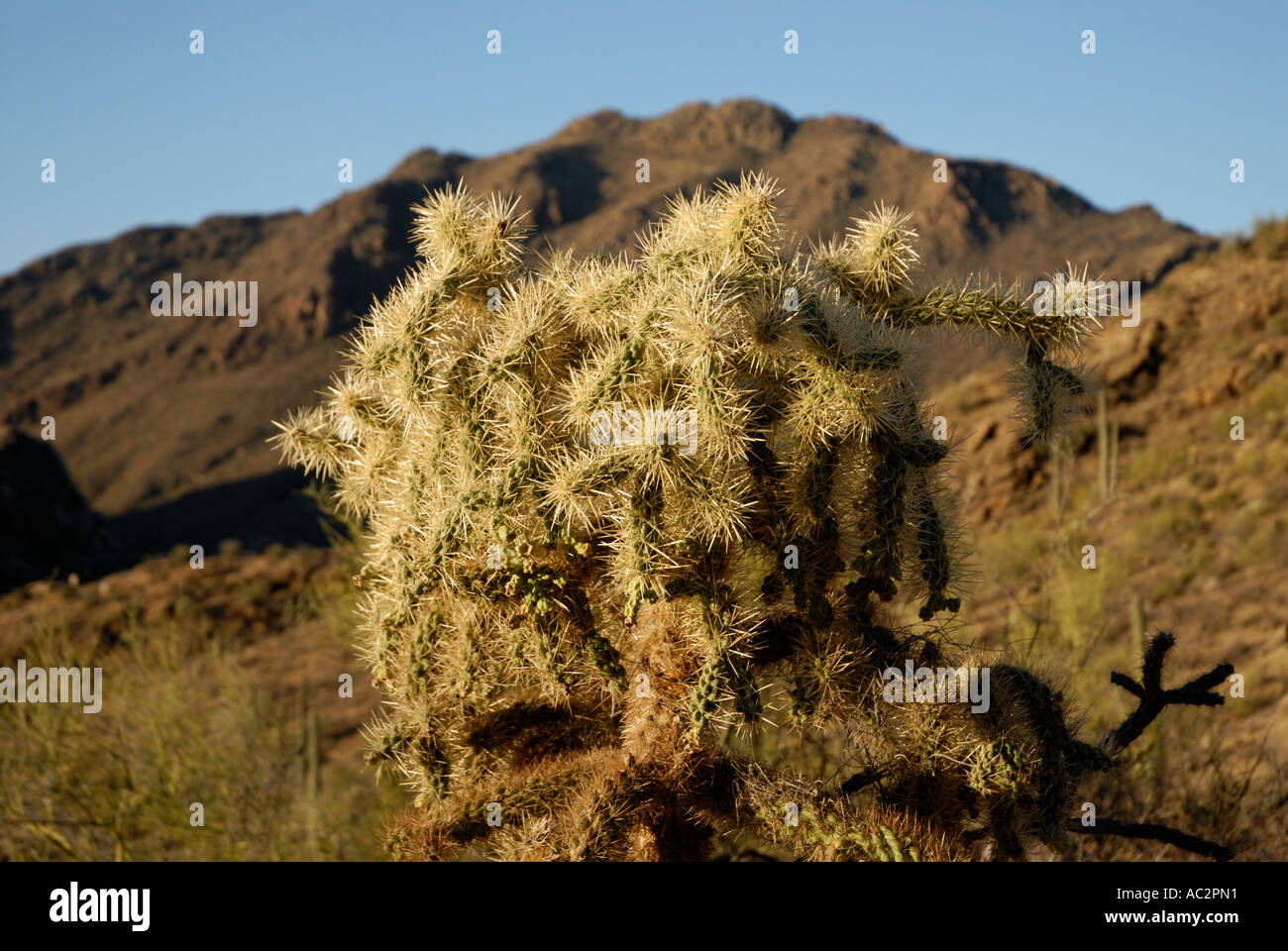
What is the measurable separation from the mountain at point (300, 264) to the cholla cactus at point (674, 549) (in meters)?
31.4

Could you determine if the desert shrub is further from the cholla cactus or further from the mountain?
the mountain

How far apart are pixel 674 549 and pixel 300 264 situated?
187 ft

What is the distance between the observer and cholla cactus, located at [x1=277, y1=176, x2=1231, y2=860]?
6.12ft

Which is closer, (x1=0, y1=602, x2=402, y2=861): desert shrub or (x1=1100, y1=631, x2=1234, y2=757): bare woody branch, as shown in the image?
(x1=1100, y1=631, x2=1234, y2=757): bare woody branch

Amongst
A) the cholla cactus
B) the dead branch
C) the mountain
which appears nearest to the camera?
the cholla cactus

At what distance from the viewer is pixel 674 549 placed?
191 cm

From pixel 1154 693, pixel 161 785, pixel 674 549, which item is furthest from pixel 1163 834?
pixel 161 785

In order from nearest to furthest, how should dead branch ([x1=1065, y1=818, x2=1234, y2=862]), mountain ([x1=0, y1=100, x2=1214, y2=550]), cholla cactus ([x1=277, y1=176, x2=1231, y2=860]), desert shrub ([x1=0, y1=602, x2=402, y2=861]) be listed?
cholla cactus ([x1=277, y1=176, x2=1231, y2=860])
dead branch ([x1=1065, y1=818, x2=1234, y2=862])
desert shrub ([x1=0, y1=602, x2=402, y2=861])
mountain ([x1=0, y1=100, x2=1214, y2=550])

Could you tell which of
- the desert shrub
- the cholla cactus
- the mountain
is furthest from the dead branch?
the mountain

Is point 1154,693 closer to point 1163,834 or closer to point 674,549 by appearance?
point 1163,834

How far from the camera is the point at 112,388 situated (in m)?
49.5

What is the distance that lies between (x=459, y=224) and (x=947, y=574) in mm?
1394

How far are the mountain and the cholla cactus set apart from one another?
103ft
